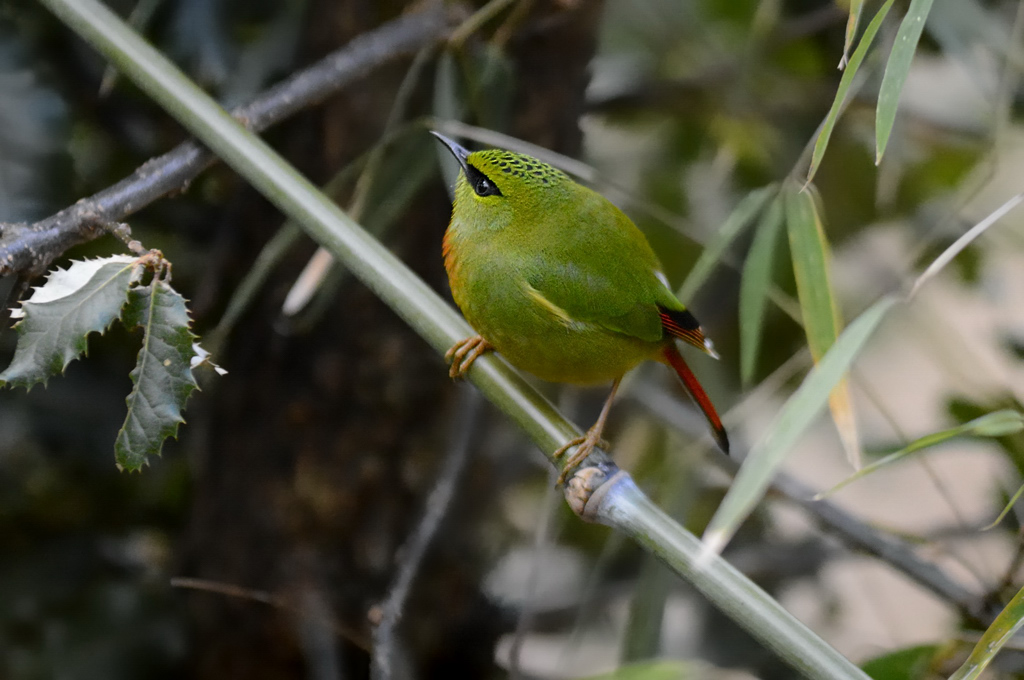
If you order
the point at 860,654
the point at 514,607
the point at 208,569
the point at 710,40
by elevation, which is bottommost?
the point at 860,654

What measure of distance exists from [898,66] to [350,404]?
93 cm

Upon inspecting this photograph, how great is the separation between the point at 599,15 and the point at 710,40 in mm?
502

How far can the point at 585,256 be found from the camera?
874mm

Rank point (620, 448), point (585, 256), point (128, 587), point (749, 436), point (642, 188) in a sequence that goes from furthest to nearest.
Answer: point (749, 436) → point (642, 188) → point (620, 448) → point (128, 587) → point (585, 256)

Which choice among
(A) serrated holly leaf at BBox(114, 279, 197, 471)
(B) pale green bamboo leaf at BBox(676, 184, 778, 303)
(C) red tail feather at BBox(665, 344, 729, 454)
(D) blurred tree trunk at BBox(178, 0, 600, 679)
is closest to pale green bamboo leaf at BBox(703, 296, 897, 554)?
(B) pale green bamboo leaf at BBox(676, 184, 778, 303)

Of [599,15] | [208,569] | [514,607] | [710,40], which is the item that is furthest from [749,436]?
[208,569]

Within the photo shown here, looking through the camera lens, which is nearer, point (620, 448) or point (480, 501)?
point (480, 501)

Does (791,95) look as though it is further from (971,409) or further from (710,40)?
(971,409)

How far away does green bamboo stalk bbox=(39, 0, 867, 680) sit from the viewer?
23.6 inches

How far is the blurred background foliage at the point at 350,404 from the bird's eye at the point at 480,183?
23cm

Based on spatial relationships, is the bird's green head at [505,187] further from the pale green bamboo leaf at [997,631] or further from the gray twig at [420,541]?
the pale green bamboo leaf at [997,631]

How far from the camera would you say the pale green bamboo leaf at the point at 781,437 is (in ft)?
1.77

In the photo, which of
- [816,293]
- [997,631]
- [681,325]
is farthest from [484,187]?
[997,631]

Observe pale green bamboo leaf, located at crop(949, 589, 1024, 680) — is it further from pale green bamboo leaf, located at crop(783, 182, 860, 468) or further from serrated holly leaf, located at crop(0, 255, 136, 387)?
serrated holly leaf, located at crop(0, 255, 136, 387)
